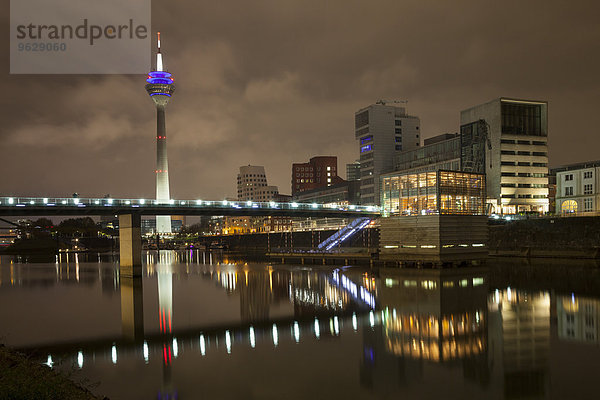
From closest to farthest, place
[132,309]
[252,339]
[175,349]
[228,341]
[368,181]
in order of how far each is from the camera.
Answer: [175,349] → [228,341] → [252,339] → [132,309] → [368,181]

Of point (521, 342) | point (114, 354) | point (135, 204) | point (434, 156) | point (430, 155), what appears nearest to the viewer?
point (521, 342)

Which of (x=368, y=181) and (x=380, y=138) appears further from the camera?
(x=368, y=181)

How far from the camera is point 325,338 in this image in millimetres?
30250

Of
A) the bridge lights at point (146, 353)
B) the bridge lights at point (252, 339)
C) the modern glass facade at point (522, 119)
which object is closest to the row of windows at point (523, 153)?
the modern glass facade at point (522, 119)

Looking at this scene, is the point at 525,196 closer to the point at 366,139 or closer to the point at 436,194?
the point at 436,194

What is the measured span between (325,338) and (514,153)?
100533mm

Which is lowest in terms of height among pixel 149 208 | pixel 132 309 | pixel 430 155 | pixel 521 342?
pixel 132 309

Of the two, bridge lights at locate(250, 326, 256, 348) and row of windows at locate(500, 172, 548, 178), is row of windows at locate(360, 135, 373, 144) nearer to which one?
row of windows at locate(500, 172, 548, 178)

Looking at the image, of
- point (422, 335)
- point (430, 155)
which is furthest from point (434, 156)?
point (422, 335)

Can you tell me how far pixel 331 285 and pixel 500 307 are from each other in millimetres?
22385

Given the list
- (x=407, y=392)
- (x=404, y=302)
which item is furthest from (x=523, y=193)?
(x=407, y=392)

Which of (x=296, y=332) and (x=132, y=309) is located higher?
(x=296, y=332)

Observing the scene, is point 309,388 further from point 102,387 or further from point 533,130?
point 533,130

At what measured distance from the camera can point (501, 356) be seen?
2492 cm
